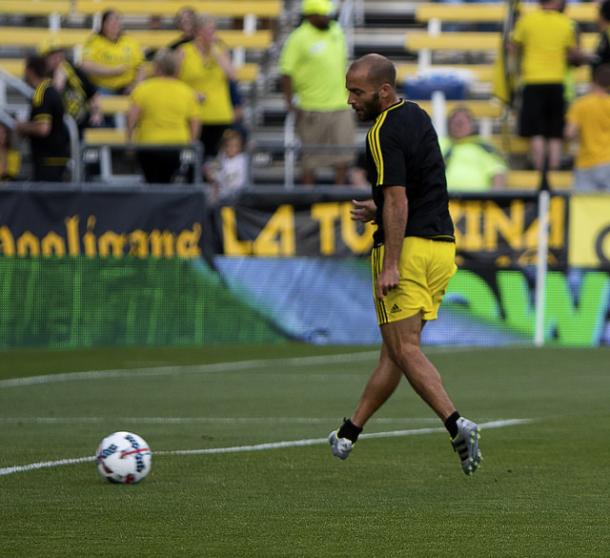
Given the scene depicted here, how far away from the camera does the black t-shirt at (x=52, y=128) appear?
57.4 ft

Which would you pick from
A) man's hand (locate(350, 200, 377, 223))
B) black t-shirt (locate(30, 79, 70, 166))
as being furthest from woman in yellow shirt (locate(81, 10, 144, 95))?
man's hand (locate(350, 200, 377, 223))

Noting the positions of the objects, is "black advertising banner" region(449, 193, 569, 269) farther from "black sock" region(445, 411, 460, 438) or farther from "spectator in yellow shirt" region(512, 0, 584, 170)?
"black sock" region(445, 411, 460, 438)

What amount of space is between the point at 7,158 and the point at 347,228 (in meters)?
4.56

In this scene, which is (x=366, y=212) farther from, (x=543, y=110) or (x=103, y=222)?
(x=543, y=110)

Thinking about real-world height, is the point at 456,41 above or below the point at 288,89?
above

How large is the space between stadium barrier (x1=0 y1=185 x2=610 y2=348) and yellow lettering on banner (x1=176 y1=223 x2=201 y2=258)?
0.01 meters

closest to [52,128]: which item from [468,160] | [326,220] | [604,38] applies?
[326,220]

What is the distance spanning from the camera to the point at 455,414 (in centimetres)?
765

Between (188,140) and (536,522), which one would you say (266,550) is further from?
(188,140)

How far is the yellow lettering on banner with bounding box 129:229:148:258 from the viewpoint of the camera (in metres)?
16.6

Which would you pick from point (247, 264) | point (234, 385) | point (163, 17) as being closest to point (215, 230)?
point (247, 264)

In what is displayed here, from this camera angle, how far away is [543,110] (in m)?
19.4

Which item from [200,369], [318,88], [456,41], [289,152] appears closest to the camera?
[200,369]

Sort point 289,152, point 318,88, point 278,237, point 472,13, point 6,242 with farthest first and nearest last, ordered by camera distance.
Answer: point 472,13 → point 289,152 → point 318,88 → point 278,237 → point 6,242
